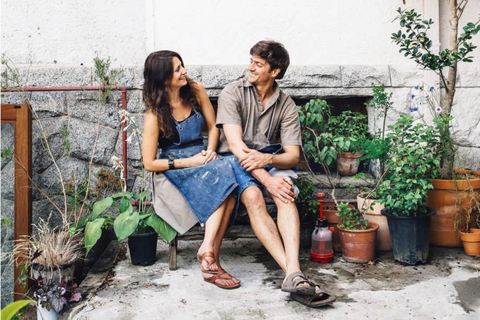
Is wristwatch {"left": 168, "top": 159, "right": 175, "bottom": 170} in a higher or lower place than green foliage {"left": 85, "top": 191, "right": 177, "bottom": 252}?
higher

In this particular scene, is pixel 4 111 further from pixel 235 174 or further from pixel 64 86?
pixel 235 174

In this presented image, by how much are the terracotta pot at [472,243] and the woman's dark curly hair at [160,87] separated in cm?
227

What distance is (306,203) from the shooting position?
139 inches

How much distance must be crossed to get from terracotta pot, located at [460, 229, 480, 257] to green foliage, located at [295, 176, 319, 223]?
1094 millimetres

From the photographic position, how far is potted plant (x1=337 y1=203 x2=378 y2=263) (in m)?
3.26

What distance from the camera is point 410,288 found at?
2.81 m

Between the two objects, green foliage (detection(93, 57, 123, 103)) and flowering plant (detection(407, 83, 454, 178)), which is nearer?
green foliage (detection(93, 57, 123, 103))

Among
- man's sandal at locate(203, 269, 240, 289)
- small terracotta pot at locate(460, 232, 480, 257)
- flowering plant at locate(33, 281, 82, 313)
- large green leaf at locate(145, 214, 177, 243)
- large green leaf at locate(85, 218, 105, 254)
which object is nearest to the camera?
flowering plant at locate(33, 281, 82, 313)

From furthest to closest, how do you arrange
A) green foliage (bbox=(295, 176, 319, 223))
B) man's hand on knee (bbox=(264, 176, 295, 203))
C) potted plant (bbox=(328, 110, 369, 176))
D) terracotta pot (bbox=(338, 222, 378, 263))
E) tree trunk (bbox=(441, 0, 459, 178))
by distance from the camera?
potted plant (bbox=(328, 110, 369, 176)) → tree trunk (bbox=(441, 0, 459, 178)) → green foliage (bbox=(295, 176, 319, 223)) → terracotta pot (bbox=(338, 222, 378, 263)) → man's hand on knee (bbox=(264, 176, 295, 203))

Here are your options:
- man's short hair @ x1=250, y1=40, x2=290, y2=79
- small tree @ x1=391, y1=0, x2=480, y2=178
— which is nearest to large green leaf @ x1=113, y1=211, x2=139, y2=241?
man's short hair @ x1=250, y1=40, x2=290, y2=79

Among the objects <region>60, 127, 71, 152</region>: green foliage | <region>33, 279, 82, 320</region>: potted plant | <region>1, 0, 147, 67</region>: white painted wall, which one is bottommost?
<region>33, 279, 82, 320</region>: potted plant

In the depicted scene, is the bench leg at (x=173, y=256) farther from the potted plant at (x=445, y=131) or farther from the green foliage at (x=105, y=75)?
the potted plant at (x=445, y=131)

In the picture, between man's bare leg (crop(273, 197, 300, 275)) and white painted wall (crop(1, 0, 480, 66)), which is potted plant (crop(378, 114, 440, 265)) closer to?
man's bare leg (crop(273, 197, 300, 275))

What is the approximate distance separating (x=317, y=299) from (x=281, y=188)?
0.72 meters
